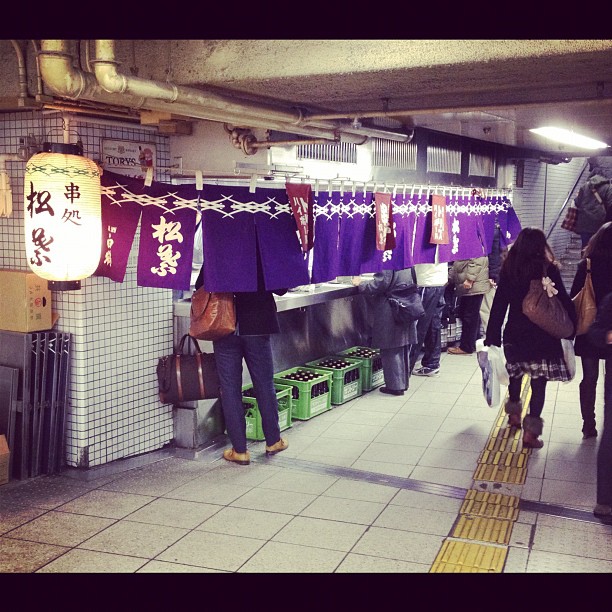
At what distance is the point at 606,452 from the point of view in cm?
644

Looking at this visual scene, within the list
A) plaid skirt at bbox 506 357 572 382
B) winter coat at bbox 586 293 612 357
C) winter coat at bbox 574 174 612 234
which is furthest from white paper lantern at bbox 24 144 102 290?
winter coat at bbox 574 174 612 234

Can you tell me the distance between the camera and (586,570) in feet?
18.6

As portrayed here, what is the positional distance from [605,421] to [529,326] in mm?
2063

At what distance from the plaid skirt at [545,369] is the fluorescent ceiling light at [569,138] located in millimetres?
3888

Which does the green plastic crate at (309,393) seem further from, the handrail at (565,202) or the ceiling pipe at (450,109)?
the handrail at (565,202)

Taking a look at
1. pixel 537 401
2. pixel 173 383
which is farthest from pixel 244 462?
pixel 537 401

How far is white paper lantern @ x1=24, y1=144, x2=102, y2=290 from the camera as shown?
6.07m

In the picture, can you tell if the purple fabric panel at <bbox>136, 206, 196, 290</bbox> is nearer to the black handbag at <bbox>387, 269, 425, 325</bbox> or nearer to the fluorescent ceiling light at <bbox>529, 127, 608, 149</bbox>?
the black handbag at <bbox>387, 269, 425, 325</bbox>

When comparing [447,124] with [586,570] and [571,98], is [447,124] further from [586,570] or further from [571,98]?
[586,570]

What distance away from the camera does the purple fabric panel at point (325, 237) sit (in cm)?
814

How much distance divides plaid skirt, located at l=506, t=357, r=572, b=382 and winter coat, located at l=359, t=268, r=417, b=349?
2.52m

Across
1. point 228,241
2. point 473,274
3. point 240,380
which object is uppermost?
point 228,241

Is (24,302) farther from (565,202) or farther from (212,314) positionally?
(565,202)

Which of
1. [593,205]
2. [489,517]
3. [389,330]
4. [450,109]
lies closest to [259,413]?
[389,330]
